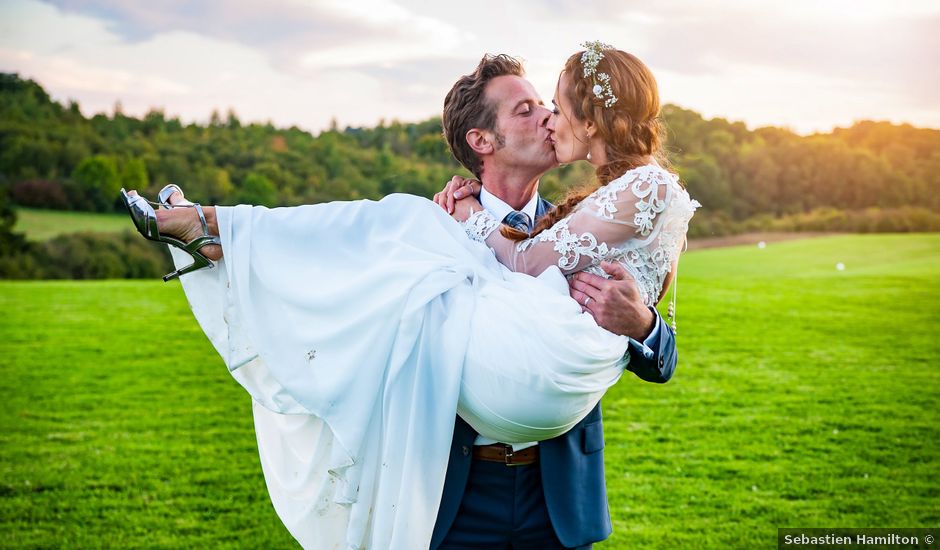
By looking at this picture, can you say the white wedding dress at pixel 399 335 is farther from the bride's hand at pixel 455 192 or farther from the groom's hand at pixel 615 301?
the bride's hand at pixel 455 192

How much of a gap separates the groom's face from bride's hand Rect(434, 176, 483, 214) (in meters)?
0.18

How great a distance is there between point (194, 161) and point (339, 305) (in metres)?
27.9

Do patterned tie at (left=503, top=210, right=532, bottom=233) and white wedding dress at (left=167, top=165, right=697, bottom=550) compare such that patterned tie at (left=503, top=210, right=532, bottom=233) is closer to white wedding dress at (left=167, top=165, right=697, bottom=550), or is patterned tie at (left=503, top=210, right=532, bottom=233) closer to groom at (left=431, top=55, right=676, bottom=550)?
white wedding dress at (left=167, top=165, right=697, bottom=550)

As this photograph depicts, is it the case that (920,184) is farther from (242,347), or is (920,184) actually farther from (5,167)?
(5,167)

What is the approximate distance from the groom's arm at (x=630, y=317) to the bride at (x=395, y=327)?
5 centimetres

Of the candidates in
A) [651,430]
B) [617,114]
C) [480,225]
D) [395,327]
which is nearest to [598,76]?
[617,114]

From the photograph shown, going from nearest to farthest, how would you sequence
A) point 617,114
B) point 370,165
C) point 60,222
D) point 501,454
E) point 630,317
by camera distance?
point 630,317, point 501,454, point 617,114, point 60,222, point 370,165

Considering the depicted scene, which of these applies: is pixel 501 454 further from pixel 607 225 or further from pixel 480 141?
pixel 480 141

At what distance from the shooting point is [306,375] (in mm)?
2471

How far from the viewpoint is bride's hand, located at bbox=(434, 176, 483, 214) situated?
315 centimetres

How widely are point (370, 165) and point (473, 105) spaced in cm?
2383

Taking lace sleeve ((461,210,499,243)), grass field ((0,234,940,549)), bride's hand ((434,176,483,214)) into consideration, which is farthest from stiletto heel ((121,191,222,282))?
grass field ((0,234,940,549))

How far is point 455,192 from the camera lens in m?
3.16

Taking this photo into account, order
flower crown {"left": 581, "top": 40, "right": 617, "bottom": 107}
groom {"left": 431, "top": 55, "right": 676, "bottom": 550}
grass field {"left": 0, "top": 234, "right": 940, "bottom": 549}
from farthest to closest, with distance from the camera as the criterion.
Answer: grass field {"left": 0, "top": 234, "right": 940, "bottom": 549}
flower crown {"left": 581, "top": 40, "right": 617, "bottom": 107}
groom {"left": 431, "top": 55, "right": 676, "bottom": 550}
